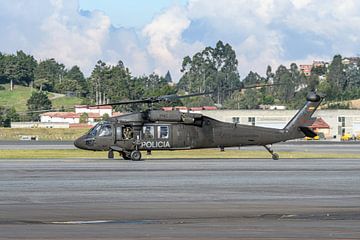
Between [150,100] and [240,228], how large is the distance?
104ft

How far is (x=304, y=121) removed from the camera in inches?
2250

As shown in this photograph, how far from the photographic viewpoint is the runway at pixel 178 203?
19562mm

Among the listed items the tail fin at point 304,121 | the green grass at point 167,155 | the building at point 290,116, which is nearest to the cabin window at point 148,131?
the green grass at point 167,155

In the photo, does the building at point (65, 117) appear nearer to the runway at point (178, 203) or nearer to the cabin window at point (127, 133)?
the cabin window at point (127, 133)

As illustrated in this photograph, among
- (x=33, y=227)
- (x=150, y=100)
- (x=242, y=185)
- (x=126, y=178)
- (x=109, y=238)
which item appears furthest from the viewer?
(x=150, y=100)

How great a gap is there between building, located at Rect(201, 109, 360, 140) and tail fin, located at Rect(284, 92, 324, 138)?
8932cm

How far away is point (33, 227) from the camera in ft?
65.5

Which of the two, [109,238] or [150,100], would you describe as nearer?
[109,238]

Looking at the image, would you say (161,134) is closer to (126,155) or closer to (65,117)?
(126,155)

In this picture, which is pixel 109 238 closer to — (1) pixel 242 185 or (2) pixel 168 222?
(2) pixel 168 222

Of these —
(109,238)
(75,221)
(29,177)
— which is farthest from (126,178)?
(109,238)

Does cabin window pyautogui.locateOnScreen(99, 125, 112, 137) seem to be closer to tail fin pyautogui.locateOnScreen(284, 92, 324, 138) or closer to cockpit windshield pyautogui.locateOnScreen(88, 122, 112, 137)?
cockpit windshield pyautogui.locateOnScreen(88, 122, 112, 137)

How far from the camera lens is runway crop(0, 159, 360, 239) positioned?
19.6 meters

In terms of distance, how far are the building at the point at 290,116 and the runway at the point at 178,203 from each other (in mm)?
104520
